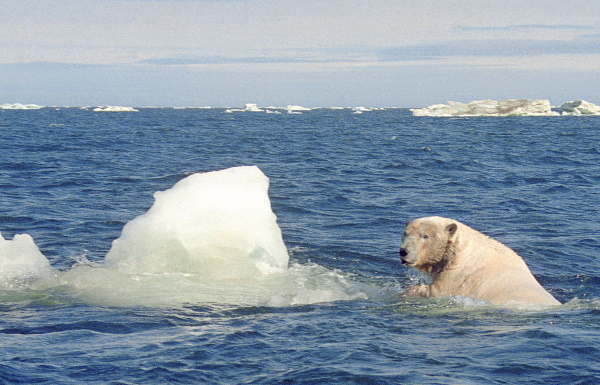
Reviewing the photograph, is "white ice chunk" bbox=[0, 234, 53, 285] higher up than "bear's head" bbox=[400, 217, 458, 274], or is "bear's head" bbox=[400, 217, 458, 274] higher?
"bear's head" bbox=[400, 217, 458, 274]

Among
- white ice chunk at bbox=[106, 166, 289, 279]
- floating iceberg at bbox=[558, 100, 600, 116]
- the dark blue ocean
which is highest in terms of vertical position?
floating iceberg at bbox=[558, 100, 600, 116]

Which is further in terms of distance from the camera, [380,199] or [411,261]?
[380,199]

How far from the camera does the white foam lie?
9.35 m

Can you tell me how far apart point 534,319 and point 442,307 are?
42.3 inches

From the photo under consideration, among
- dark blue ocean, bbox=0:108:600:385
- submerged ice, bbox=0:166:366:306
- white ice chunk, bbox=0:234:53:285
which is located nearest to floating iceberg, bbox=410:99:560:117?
dark blue ocean, bbox=0:108:600:385

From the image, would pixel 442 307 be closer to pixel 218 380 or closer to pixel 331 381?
pixel 331 381

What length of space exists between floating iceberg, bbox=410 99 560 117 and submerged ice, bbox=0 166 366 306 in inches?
3571

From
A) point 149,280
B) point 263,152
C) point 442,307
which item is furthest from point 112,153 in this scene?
point 442,307

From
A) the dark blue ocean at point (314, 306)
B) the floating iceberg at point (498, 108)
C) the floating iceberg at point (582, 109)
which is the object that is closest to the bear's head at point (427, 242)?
the dark blue ocean at point (314, 306)

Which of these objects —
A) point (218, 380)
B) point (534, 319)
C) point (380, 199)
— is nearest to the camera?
point (218, 380)

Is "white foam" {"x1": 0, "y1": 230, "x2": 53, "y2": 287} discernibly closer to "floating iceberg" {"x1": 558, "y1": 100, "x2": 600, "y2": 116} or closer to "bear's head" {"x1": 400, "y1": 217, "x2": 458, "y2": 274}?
"bear's head" {"x1": 400, "y1": 217, "x2": 458, "y2": 274}

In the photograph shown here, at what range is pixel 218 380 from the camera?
559 centimetres

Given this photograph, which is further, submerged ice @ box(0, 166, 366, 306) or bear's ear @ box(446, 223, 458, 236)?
submerged ice @ box(0, 166, 366, 306)

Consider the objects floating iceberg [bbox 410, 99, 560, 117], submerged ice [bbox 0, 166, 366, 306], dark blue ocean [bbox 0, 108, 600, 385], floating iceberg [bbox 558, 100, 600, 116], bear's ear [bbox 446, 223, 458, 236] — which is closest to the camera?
dark blue ocean [bbox 0, 108, 600, 385]
